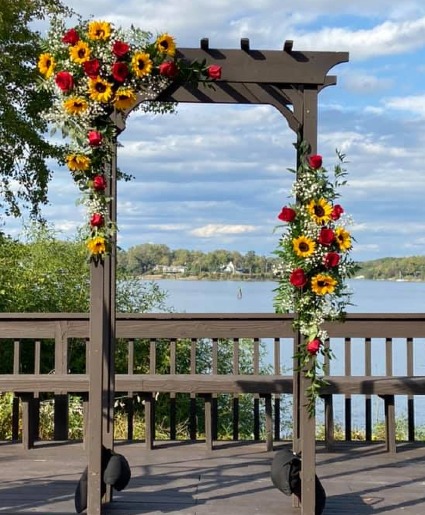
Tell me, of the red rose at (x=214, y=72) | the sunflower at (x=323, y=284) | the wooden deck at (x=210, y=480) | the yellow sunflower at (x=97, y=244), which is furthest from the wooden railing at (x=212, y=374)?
the red rose at (x=214, y=72)

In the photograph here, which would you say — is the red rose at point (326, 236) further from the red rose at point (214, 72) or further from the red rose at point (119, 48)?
the red rose at point (119, 48)

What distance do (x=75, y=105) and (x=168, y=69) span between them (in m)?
0.47

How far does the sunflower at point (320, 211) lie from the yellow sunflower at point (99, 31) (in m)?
1.22

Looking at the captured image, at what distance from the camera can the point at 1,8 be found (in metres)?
10.6

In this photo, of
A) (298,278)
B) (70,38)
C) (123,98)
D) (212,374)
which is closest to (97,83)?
(123,98)

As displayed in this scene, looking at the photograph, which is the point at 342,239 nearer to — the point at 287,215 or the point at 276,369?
the point at 287,215

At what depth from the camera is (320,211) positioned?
355cm

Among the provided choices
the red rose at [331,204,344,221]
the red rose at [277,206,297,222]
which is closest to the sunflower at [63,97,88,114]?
the red rose at [277,206,297,222]

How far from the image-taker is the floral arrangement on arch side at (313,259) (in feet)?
11.6

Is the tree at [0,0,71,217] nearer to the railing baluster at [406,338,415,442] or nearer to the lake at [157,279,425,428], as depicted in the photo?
the lake at [157,279,425,428]

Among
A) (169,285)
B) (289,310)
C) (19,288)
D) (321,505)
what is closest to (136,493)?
(321,505)

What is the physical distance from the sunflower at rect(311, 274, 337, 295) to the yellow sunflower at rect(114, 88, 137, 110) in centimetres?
118

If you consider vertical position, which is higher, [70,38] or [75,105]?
[70,38]

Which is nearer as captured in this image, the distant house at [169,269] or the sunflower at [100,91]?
the sunflower at [100,91]
